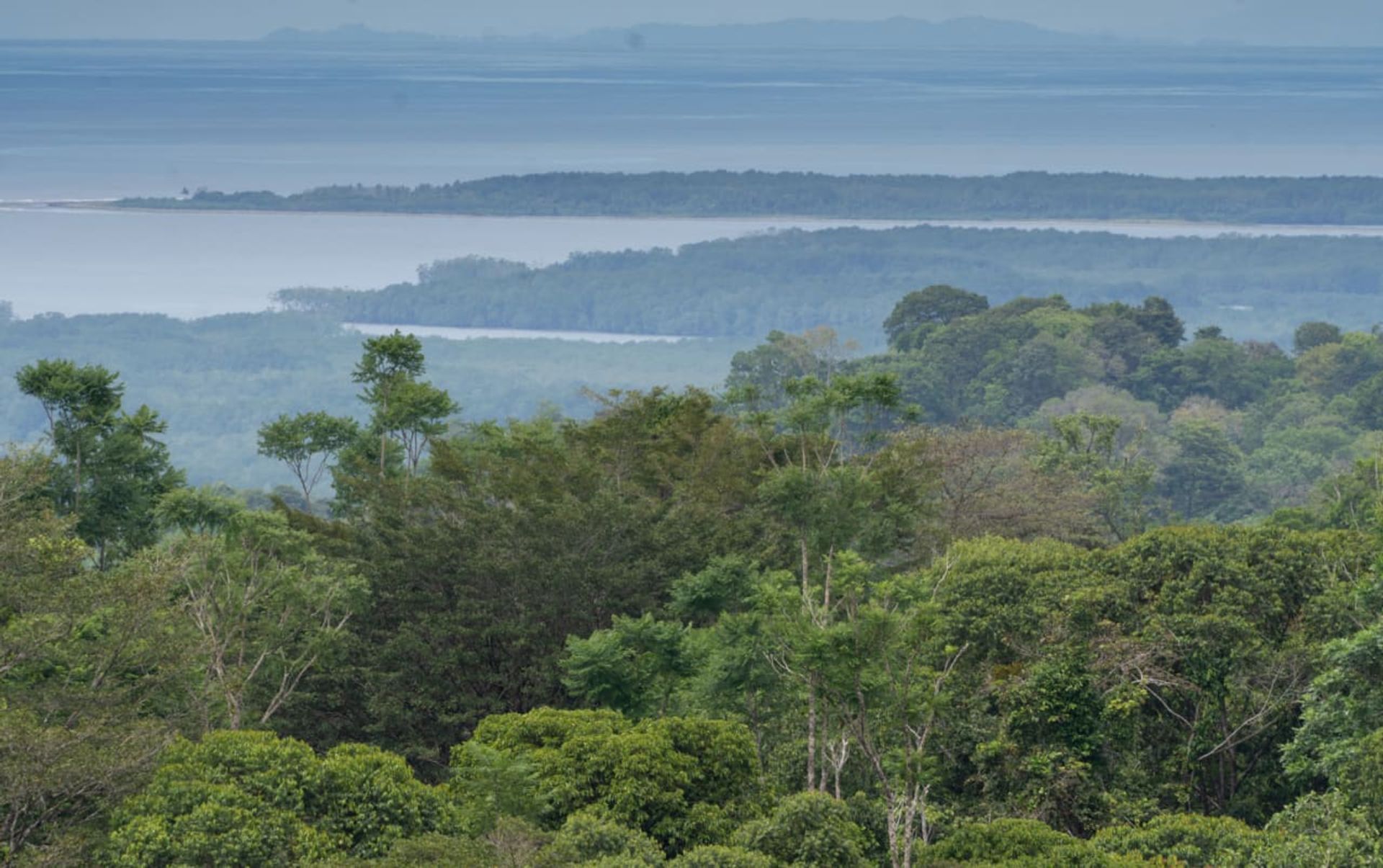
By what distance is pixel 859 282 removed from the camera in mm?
152000

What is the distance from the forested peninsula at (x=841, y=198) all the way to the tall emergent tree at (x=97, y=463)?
464ft

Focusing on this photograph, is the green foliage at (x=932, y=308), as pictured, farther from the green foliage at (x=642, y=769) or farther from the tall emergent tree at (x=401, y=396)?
the green foliage at (x=642, y=769)

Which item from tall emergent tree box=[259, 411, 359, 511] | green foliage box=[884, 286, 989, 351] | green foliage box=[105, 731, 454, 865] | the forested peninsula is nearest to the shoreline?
the forested peninsula

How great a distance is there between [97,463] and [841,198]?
495 feet

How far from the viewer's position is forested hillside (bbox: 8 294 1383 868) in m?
16.9

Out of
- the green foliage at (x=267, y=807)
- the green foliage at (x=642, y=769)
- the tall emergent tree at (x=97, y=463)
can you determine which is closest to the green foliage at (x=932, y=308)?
the tall emergent tree at (x=97, y=463)

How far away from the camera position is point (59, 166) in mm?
187125

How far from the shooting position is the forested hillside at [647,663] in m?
16.9

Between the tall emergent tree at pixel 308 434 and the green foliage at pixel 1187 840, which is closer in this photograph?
the green foliage at pixel 1187 840

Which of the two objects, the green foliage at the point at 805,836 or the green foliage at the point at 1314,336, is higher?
the green foliage at the point at 805,836

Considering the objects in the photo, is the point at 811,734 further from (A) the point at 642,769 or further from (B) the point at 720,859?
(B) the point at 720,859

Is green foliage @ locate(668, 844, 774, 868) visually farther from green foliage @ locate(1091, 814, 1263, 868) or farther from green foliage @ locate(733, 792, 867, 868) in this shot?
green foliage @ locate(1091, 814, 1263, 868)

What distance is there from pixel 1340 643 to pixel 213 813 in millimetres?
10854

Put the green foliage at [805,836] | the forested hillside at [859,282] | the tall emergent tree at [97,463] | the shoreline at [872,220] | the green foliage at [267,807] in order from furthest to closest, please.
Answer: the shoreline at [872,220] < the forested hillside at [859,282] < the tall emergent tree at [97,463] < the green foliage at [805,836] < the green foliage at [267,807]
